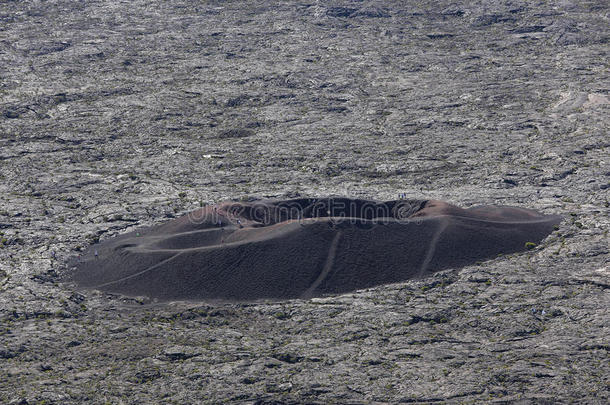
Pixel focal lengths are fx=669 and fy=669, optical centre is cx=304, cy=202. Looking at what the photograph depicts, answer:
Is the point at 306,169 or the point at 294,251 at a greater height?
the point at 306,169

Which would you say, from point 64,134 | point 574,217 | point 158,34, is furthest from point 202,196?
point 158,34

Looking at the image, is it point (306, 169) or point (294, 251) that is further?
point (306, 169)

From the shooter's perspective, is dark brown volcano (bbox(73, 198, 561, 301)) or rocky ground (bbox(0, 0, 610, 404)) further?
dark brown volcano (bbox(73, 198, 561, 301))

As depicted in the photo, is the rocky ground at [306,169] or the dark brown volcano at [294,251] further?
the dark brown volcano at [294,251]
